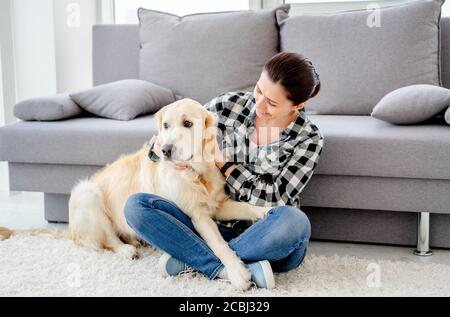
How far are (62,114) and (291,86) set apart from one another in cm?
137

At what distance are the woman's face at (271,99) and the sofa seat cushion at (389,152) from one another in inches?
17.1

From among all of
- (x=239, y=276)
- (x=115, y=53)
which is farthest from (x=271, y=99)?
(x=115, y=53)

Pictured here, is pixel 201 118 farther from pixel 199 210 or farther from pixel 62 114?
pixel 62 114

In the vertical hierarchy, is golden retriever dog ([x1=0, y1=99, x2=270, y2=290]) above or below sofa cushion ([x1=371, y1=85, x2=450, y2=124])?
below

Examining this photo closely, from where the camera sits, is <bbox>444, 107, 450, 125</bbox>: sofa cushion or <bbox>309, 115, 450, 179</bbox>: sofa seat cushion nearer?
<bbox>309, 115, 450, 179</bbox>: sofa seat cushion

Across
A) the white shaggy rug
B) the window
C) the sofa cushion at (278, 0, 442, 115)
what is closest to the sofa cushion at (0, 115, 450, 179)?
the sofa cushion at (278, 0, 442, 115)

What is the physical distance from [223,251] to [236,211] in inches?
7.5

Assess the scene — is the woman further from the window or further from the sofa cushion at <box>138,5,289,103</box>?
the window

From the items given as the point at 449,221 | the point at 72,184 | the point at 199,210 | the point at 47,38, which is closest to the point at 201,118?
the point at 199,210

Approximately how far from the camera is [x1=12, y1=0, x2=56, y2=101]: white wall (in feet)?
11.9

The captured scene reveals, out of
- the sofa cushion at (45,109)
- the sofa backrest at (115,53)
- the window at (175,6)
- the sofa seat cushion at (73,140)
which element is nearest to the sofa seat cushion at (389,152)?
the sofa seat cushion at (73,140)

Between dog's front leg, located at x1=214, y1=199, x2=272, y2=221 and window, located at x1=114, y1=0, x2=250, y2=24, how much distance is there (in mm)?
2385

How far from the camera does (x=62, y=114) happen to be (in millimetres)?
2766

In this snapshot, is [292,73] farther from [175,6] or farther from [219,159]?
[175,6]
